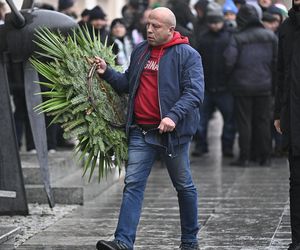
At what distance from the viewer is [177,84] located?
7203 millimetres

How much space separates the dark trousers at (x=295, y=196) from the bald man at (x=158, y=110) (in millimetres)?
706

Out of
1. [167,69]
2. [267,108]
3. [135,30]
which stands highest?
[167,69]

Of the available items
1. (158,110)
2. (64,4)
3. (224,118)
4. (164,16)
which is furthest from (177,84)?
(64,4)

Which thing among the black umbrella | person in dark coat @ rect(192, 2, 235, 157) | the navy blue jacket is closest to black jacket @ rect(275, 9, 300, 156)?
the navy blue jacket

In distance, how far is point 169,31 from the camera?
723cm

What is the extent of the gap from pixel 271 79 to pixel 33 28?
18.4 feet

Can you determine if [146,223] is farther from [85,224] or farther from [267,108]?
[267,108]

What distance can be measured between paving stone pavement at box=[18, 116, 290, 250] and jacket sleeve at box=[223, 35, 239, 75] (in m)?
1.46

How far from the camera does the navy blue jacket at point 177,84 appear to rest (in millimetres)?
A: 7102

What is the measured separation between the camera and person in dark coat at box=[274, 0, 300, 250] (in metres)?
7.21

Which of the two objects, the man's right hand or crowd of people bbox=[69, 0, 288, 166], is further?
crowd of people bbox=[69, 0, 288, 166]

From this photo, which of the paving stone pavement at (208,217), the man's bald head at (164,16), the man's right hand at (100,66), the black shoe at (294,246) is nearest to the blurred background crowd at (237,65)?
the paving stone pavement at (208,217)

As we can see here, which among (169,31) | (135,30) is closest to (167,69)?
(169,31)

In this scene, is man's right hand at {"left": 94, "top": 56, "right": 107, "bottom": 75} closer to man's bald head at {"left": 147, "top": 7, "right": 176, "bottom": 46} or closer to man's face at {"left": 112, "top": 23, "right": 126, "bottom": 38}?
man's bald head at {"left": 147, "top": 7, "right": 176, "bottom": 46}
